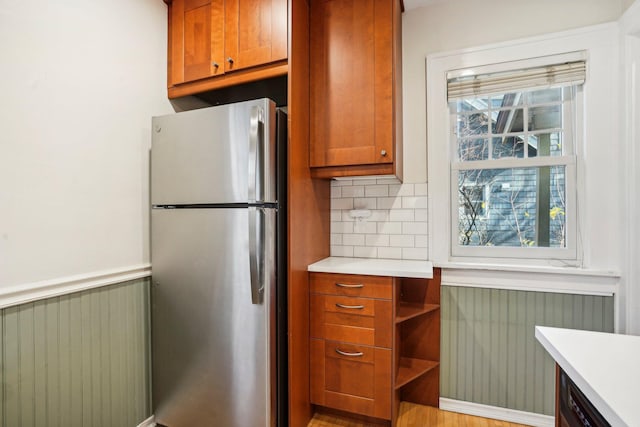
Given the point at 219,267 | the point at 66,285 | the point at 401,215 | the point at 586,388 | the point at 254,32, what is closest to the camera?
the point at 586,388

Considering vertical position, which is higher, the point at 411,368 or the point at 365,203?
the point at 365,203

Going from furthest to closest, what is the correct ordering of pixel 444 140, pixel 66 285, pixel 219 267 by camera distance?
pixel 444 140 < pixel 219 267 < pixel 66 285

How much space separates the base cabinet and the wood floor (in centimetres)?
14

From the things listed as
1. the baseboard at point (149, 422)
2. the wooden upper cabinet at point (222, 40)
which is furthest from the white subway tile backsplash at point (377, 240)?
the baseboard at point (149, 422)

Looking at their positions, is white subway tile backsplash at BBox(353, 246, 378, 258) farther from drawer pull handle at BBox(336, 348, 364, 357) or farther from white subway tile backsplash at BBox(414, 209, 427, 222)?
drawer pull handle at BBox(336, 348, 364, 357)

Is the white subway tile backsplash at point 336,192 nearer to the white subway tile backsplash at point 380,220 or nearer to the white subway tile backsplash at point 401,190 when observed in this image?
the white subway tile backsplash at point 380,220

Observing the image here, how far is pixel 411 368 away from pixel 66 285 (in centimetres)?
194

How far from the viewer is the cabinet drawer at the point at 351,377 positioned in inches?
65.2

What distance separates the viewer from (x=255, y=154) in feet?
4.77

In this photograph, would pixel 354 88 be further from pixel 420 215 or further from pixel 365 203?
pixel 420 215

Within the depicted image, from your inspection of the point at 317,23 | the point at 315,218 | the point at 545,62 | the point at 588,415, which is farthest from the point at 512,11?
the point at 588,415

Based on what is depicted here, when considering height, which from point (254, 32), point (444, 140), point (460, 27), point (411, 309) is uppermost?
point (460, 27)

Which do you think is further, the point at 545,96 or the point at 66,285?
the point at 545,96

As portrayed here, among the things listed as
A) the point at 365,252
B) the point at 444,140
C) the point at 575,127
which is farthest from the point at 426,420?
the point at 575,127
